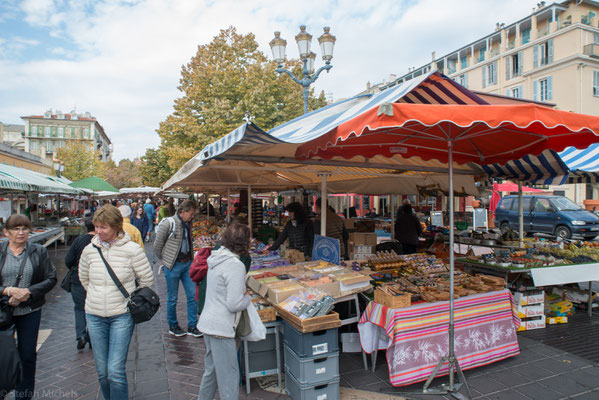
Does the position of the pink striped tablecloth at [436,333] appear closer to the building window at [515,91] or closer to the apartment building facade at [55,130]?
the building window at [515,91]

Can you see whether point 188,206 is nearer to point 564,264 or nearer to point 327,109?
point 327,109

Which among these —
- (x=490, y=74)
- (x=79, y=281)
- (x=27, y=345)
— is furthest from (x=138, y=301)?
(x=490, y=74)

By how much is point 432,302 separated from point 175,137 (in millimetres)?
18092

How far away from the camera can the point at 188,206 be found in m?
4.46

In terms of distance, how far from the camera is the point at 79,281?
3.95m

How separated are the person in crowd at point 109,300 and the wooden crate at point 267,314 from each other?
3.75 ft

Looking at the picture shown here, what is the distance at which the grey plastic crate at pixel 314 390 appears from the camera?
290 cm

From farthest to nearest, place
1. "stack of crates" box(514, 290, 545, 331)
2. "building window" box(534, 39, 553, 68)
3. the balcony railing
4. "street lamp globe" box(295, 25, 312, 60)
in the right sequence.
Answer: "building window" box(534, 39, 553, 68)
the balcony railing
"street lamp globe" box(295, 25, 312, 60)
"stack of crates" box(514, 290, 545, 331)

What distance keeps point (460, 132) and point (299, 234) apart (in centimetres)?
302

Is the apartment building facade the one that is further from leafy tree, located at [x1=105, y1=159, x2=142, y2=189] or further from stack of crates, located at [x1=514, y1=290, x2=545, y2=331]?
stack of crates, located at [x1=514, y1=290, x2=545, y2=331]

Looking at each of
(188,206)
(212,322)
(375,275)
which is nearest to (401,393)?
(375,275)

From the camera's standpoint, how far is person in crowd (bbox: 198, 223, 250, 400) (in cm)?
250

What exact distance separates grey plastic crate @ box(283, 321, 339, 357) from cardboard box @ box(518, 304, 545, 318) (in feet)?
11.2

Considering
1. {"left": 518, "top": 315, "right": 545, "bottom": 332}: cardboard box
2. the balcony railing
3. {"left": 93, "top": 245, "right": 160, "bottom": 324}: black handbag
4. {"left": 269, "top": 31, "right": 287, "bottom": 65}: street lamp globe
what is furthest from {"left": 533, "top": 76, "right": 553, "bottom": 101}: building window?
{"left": 93, "top": 245, "right": 160, "bottom": 324}: black handbag
